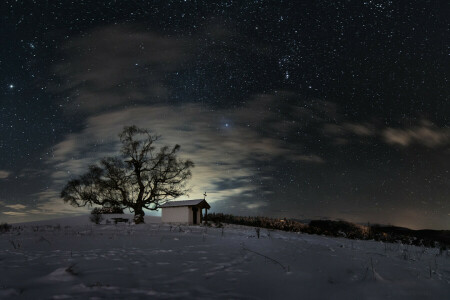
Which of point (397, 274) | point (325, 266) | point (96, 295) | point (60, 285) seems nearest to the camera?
point (96, 295)

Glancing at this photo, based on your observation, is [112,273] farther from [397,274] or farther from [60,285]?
[397,274]

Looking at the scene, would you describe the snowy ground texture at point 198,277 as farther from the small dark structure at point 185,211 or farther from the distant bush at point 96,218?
the small dark structure at point 185,211

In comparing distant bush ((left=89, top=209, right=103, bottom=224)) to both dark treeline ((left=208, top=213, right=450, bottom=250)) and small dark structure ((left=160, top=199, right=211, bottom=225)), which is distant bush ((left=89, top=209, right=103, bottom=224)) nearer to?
small dark structure ((left=160, top=199, right=211, bottom=225))

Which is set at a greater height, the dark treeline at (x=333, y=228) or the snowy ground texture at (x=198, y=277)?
the snowy ground texture at (x=198, y=277)

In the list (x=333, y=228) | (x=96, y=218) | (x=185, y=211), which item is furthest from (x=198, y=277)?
(x=333, y=228)

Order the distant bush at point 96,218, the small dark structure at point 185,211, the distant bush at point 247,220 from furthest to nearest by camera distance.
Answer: the distant bush at point 247,220 < the small dark structure at point 185,211 < the distant bush at point 96,218

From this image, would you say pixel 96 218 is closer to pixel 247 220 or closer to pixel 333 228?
pixel 247 220

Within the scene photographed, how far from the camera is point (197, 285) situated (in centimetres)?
450

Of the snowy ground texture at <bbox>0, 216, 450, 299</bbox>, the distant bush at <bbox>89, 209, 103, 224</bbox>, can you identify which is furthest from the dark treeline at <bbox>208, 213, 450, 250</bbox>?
the snowy ground texture at <bbox>0, 216, 450, 299</bbox>

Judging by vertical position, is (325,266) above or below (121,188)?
below

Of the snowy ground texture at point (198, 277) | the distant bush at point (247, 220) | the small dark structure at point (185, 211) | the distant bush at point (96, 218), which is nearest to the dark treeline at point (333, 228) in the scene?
the distant bush at point (247, 220)

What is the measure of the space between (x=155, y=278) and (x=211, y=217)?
31.0 metres

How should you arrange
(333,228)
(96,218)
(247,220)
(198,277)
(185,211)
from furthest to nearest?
1. (247,220)
2. (185,211)
3. (333,228)
4. (96,218)
5. (198,277)

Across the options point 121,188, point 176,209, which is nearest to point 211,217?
point 176,209
